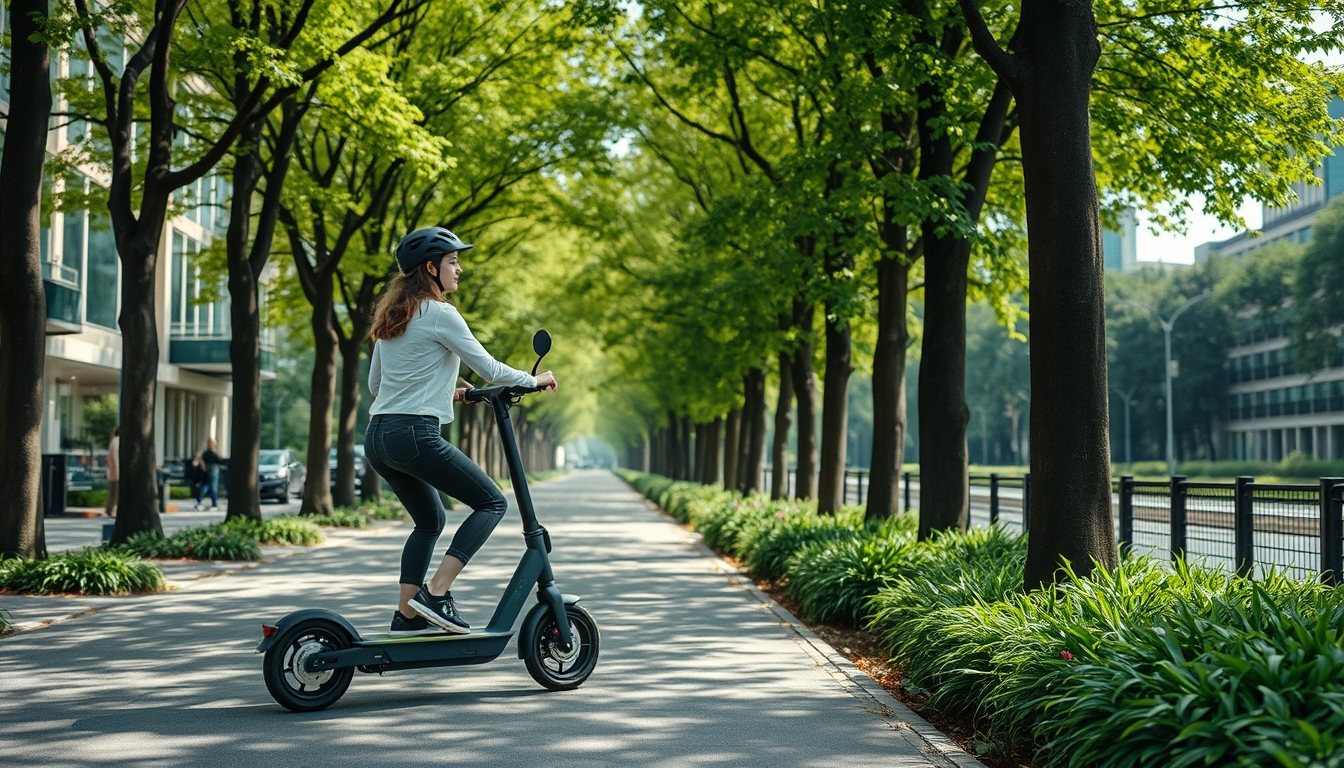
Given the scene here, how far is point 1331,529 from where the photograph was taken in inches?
356

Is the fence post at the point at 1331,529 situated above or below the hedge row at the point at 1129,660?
above

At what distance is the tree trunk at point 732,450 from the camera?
31931 mm

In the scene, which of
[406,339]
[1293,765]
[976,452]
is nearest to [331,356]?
[406,339]

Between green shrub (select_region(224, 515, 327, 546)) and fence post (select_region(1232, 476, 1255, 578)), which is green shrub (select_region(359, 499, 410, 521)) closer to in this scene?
green shrub (select_region(224, 515, 327, 546))

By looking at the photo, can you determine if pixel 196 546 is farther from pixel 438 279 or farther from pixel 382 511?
pixel 382 511

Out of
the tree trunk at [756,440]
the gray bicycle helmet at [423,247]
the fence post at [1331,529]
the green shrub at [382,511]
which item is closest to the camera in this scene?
the gray bicycle helmet at [423,247]

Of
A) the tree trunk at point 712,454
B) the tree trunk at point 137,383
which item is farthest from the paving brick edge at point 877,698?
the tree trunk at point 712,454

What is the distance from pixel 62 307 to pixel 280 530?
12.8 meters

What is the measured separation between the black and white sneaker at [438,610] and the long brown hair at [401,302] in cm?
126

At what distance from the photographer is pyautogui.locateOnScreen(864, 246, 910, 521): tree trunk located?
1488 cm

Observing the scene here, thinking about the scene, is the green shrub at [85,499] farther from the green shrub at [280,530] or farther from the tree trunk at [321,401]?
the green shrub at [280,530]

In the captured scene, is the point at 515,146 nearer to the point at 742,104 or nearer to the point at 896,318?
the point at 742,104

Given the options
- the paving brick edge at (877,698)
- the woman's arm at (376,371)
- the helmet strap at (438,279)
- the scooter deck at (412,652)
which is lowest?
Answer: the paving brick edge at (877,698)

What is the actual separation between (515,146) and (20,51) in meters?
11.4
